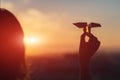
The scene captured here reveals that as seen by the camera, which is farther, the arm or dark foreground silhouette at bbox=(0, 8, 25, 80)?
the arm

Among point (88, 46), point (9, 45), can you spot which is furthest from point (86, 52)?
point (9, 45)

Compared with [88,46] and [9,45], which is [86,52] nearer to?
[88,46]

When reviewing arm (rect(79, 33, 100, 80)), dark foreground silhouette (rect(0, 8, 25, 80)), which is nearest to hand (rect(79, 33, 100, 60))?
arm (rect(79, 33, 100, 80))

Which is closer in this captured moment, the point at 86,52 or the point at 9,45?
the point at 9,45

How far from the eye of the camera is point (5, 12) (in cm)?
452

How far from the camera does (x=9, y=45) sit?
4594mm

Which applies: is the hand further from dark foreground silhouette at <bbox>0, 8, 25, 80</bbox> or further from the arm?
dark foreground silhouette at <bbox>0, 8, 25, 80</bbox>

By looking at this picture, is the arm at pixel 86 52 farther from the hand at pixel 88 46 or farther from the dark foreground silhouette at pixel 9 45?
the dark foreground silhouette at pixel 9 45

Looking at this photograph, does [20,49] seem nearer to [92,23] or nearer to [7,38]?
[7,38]

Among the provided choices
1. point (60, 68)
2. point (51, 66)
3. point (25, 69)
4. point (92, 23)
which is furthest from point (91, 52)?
point (60, 68)

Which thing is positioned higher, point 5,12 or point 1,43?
point 5,12

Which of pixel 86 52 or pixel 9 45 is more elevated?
pixel 86 52

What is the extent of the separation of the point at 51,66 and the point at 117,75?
2282cm

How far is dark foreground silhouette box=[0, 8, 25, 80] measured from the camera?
14.7ft
